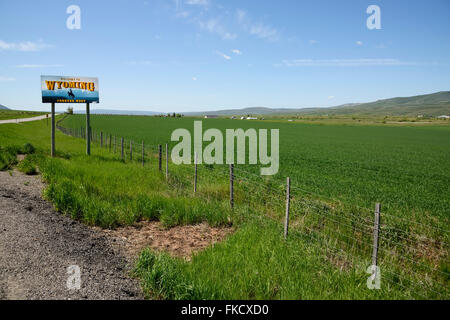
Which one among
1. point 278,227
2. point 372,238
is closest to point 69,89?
point 278,227

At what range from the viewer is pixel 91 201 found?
27.6 ft

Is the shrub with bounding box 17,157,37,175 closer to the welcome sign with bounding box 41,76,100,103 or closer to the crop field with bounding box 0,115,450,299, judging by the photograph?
the crop field with bounding box 0,115,450,299

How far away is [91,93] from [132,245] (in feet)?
52.1

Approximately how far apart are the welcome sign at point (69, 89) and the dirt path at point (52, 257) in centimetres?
1217

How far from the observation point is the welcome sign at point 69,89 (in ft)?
60.1

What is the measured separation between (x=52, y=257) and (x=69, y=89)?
650 inches

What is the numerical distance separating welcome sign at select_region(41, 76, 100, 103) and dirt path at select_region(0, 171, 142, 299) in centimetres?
1217

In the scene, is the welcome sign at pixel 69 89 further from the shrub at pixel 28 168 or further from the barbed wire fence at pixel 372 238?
the barbed wire fence at pixel 372 238

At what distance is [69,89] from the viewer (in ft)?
62.2

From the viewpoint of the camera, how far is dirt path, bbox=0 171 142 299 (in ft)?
14.2

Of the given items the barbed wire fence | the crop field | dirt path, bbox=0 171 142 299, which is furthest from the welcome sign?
dirt path, bbox=0 171 142 299

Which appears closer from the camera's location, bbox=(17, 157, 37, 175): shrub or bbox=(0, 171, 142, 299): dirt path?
bbox=(0, 171, 142, 299): dirt path

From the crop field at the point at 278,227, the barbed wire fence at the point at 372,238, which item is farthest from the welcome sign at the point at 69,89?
the barbed wire fence at the point at 372,238

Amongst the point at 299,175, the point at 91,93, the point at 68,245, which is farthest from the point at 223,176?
the point at 91,93
